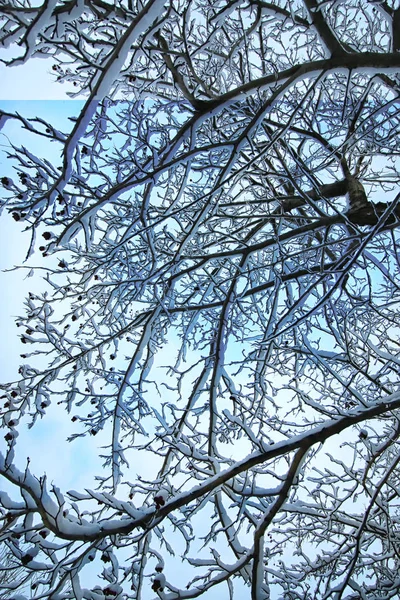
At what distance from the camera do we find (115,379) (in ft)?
13.2

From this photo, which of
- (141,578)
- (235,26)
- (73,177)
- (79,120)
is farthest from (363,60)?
(141,578)

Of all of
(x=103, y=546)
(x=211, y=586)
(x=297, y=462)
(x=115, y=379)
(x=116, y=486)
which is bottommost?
(x=211, y=586)

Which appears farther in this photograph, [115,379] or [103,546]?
[115,379]

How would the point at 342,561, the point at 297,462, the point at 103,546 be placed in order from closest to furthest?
the point at 103,546, the point at 297,462, the point at 342,561

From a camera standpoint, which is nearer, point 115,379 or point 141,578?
point 141,578

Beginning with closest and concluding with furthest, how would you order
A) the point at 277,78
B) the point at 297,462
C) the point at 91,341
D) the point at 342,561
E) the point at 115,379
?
the point at 297,462 < the point at 277,78 < the point at 342,561 < the point at 115,379 < the point at 91,341

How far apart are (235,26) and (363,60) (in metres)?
2.69

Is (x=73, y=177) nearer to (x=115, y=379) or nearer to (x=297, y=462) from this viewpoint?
(x=115, y=379)

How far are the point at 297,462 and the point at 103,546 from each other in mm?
1284

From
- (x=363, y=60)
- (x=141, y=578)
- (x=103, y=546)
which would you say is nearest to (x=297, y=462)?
(x=103, y=546)

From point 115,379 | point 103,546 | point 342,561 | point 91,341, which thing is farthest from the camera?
point 91,341

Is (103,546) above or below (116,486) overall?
below

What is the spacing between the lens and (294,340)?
14.5ft

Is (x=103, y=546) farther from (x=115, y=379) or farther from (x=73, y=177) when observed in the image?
(x=73, y=177)
